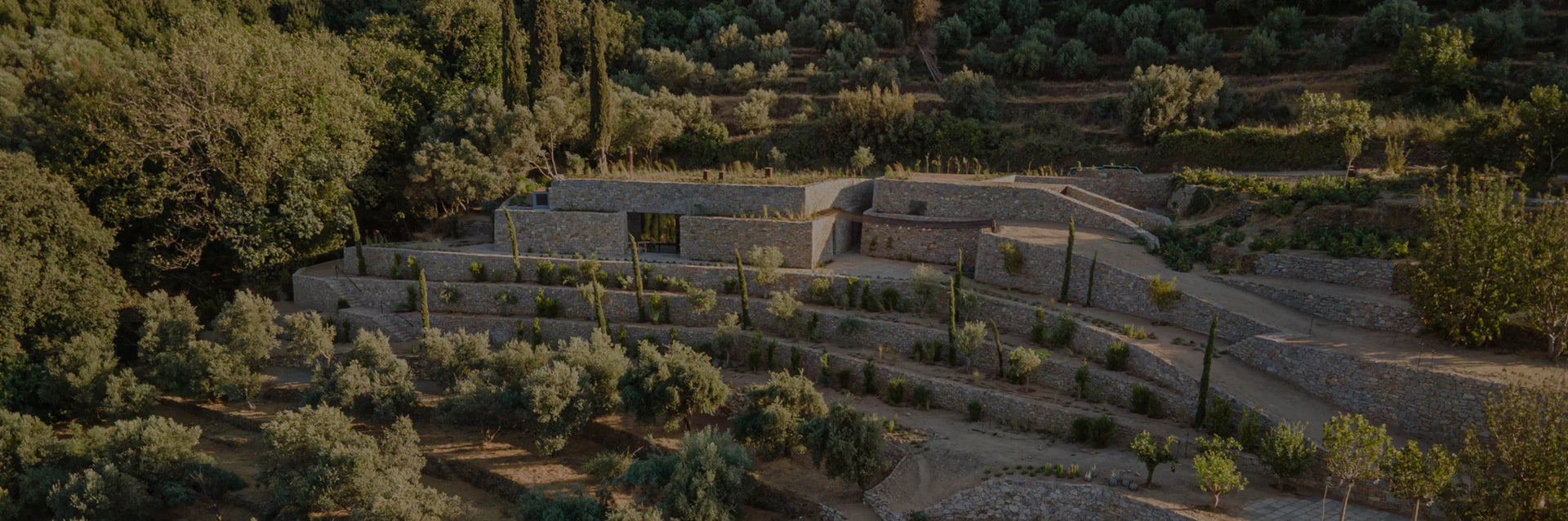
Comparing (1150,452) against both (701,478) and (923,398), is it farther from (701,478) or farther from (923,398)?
(701,478)

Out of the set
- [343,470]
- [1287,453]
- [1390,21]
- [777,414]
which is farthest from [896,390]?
[1390,21]

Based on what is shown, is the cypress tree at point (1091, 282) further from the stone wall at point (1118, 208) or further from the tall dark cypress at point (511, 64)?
the tall dark cypress at point (511, 64)

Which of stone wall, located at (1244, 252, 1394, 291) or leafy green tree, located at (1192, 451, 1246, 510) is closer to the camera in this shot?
leafy green tree, located at (1192, 451, 1246, 510)

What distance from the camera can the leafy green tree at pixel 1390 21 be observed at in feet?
120

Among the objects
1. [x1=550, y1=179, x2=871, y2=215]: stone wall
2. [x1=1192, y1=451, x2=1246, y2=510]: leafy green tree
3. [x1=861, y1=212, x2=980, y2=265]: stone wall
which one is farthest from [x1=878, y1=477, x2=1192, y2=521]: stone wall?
[x1=550, y1=179, x2=871, y2=215]: stone wall

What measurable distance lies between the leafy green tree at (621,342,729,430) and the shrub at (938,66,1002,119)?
760 inches

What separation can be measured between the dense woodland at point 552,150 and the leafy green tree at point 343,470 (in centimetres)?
8

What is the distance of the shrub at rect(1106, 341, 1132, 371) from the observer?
22.2 metres

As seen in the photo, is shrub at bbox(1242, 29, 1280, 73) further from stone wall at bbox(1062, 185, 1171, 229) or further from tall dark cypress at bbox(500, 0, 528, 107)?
tall dark cypress at bbox(500, 0, 528, 107)

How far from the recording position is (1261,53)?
3847cm

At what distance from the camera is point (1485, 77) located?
33.7 meters

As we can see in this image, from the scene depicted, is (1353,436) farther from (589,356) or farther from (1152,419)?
(589,356)

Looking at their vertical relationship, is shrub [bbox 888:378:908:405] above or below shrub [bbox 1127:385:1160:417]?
below

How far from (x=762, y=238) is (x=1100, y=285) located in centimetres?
958
